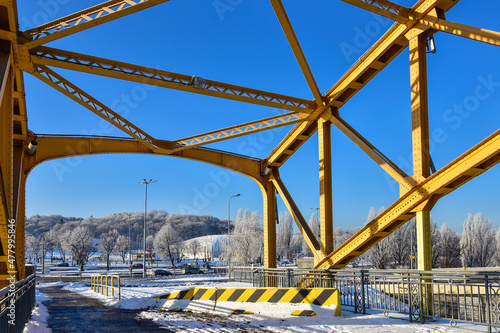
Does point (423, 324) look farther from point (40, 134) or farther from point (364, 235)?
point (40, 134)

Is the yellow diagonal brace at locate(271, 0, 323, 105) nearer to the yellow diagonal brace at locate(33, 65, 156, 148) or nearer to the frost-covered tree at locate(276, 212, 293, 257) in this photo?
the yellow diagonal brace at locate(33, 65, 156, 148)

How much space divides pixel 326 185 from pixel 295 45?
6046 mm

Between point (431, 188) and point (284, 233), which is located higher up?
point (431, 188)

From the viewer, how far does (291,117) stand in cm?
1753

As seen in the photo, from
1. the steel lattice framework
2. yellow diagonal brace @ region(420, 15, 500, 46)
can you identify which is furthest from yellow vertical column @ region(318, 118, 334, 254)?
yellow diagonal brace @ region(420, 15, 500, 46)

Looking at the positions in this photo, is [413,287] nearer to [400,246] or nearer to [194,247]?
[400,246]

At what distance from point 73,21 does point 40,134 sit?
884 cm

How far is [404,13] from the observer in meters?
12.6

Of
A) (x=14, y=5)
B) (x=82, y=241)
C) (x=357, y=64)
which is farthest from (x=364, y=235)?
(x=82, y=241)

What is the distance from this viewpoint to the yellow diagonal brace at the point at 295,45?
1267 centimetres

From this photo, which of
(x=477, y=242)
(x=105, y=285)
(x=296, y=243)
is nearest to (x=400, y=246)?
(x=477, y=242)

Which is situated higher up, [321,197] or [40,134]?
[40,134]

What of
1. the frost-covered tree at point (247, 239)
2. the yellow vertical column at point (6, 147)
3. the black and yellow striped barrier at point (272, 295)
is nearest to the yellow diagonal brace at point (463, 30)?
the black and yellow striped barrier at point (272, 295)

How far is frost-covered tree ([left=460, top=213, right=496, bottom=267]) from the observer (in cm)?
5888
